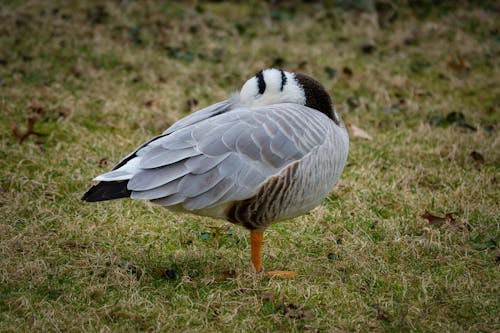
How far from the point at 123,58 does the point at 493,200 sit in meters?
4.32

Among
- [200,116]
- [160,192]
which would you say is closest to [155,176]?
[160,192]

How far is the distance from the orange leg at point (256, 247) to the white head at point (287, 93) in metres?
0.77

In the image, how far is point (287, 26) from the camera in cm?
906

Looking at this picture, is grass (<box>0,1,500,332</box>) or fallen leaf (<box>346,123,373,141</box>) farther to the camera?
fallen leaf (<box>346,123,373,141</box>)

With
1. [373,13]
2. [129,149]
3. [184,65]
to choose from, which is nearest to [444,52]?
[373,13]

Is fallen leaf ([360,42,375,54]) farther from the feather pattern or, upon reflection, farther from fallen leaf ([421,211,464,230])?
the feather pattern

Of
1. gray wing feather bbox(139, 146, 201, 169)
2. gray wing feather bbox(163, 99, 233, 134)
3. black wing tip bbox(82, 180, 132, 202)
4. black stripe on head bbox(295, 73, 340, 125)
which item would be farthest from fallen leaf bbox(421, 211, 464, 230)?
black wing tip bbox(82, 180, 132, 202)

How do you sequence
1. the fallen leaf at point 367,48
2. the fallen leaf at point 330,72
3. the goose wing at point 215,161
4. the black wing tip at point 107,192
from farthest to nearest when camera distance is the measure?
1. the fallen leaf at point 367,48
2. the fallen leaf at point 330,72
3. the goose wing at point 215,161
4. the black wing tip at point 107,192

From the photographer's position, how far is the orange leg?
3.98 meters

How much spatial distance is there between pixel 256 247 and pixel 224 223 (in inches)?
33.2

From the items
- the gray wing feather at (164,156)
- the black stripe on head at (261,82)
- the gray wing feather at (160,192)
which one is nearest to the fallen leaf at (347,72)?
the black stripe on head at (261,82)

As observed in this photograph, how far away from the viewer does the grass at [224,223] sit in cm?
365

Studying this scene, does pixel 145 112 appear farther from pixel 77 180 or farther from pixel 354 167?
pixel 354 167

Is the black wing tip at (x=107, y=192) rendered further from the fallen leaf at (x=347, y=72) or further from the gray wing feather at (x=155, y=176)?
the fallen leaf at (x=347, y=72)
